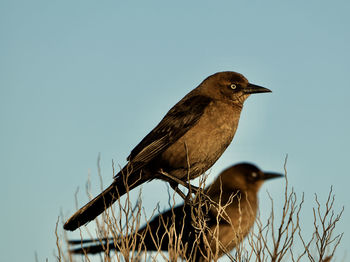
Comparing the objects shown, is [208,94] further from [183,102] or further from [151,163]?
[151,163]

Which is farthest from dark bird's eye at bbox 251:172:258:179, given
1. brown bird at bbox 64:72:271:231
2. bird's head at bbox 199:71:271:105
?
brown bird at bbox 64:72:271:231

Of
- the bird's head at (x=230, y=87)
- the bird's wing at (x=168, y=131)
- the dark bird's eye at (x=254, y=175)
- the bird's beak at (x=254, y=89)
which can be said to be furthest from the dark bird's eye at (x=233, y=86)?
the dark bird's eye at (x=254, y=175)

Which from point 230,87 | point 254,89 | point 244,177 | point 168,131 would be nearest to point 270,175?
point 244,177

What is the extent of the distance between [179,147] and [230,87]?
48.2 inches

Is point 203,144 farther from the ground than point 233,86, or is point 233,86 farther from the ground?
point 233,86

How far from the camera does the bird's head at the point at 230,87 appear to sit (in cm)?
611

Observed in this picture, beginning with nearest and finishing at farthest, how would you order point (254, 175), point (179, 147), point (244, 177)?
point (179, 147) → point (244, 177) → point (254, 175)

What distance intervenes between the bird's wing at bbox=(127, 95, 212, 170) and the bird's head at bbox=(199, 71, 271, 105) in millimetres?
285

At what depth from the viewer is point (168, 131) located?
570 centimetres

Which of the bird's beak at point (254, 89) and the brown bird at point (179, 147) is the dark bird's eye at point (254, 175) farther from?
the brown bird at point (179, 147)

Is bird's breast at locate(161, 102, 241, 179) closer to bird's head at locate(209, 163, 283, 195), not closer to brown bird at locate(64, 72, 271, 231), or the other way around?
brown bird at locate(64, 72, 271, 231)

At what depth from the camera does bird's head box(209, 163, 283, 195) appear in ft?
28.0

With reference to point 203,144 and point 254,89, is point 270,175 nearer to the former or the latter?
→ point 254,89

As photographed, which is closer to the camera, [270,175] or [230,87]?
[230,87]
